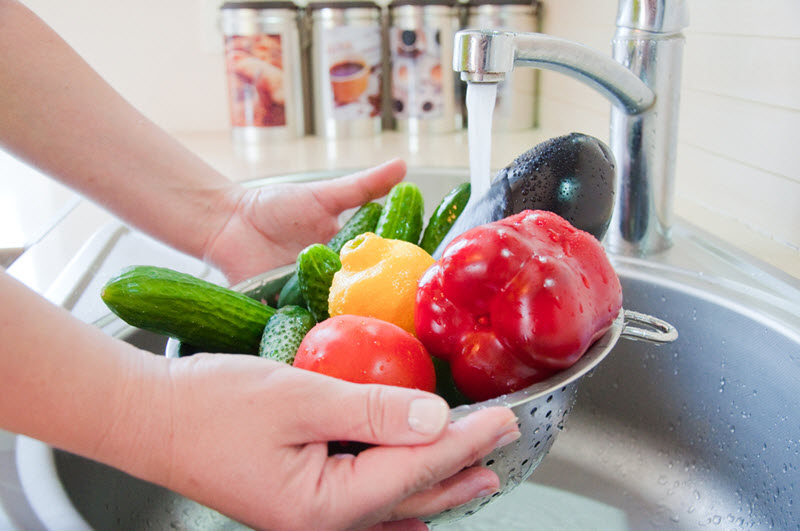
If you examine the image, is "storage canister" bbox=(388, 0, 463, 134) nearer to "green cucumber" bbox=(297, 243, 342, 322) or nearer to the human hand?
"green cucumber" bbox=(297, 243, 342, 322)

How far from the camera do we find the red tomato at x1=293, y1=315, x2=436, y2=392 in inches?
18.3

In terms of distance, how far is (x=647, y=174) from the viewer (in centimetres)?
81

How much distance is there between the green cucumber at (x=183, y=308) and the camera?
0.56m

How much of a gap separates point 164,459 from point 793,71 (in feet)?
2.29

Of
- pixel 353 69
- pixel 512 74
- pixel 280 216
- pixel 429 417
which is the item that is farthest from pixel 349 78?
pixel 429 417

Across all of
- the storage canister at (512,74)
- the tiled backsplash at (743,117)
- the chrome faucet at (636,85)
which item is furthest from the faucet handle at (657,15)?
the storage canister at (512,74)

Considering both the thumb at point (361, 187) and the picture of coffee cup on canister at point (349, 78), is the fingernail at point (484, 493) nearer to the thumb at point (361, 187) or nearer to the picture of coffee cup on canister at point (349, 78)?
the thumb at point (361, 187)

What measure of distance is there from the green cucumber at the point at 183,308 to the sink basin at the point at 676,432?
0.11 metres

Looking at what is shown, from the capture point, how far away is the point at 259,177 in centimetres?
122

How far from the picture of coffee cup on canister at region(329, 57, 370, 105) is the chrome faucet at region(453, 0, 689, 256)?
2.41 feet

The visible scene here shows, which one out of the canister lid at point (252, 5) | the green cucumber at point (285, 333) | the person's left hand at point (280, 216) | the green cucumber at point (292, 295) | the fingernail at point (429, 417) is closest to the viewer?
the fingernail at point (429, 417)

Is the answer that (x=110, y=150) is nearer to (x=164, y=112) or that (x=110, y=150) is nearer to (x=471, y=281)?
(x=471, y=281)

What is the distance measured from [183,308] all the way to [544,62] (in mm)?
367

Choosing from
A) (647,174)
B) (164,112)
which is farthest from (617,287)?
(164,112)
